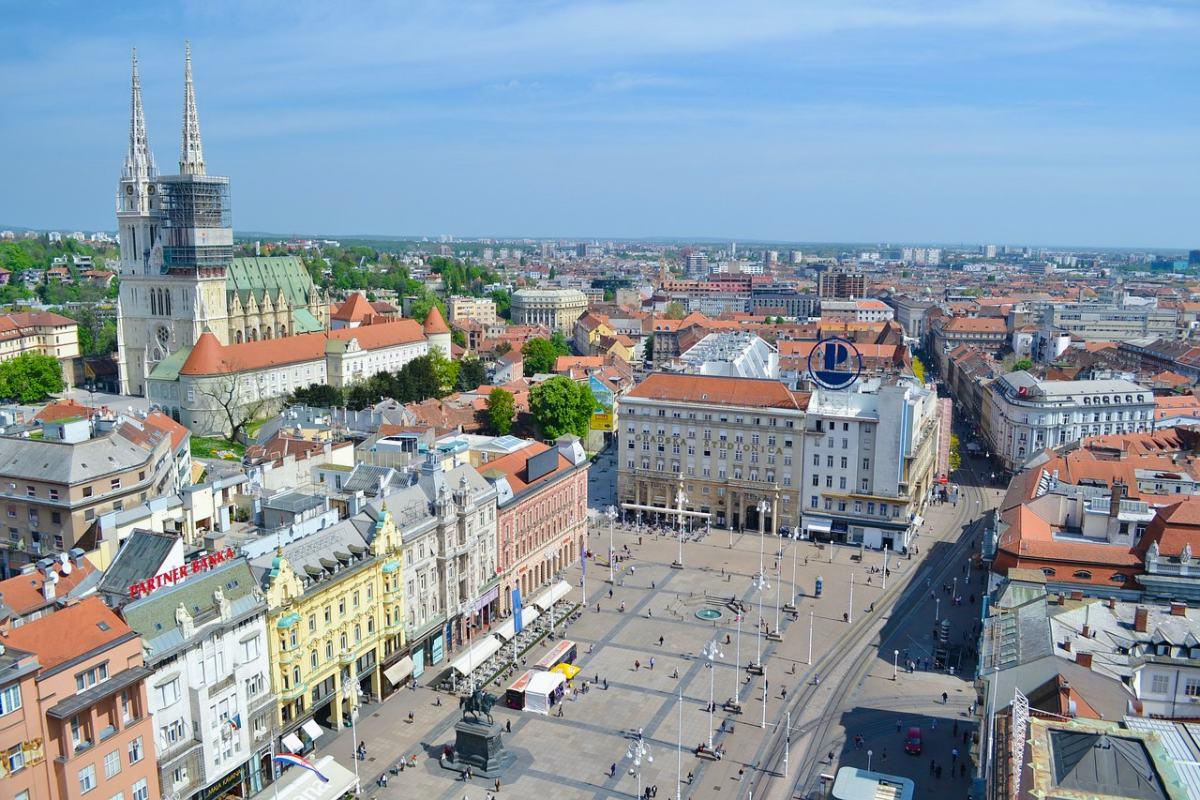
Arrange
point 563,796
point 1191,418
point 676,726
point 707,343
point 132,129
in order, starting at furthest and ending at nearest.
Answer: point 132,129
point 707,343
point 1191,418
point 676,726
point 563,796

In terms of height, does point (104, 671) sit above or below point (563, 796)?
above

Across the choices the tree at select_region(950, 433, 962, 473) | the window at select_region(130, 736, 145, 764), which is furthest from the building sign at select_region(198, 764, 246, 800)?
the tree at select_region(950, 433, 962, 473)

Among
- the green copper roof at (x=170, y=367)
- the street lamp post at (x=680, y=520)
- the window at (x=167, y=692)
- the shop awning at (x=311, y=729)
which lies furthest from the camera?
the green copper roof at (x=170, y=367)

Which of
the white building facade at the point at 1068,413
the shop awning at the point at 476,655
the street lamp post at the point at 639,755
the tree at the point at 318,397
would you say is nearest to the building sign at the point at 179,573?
the shop awning at the point at 476,655

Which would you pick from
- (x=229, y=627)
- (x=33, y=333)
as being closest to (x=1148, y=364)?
(x=229, y=627)

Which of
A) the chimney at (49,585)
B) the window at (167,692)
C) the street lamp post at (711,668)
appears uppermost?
the chimney at (49,585)

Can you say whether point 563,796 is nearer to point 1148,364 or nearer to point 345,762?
point 345,762

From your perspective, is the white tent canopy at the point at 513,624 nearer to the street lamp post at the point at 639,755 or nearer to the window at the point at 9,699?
the street lamp post at the point at 639,755

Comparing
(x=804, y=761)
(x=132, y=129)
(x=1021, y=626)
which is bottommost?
(x=804, y=761)
